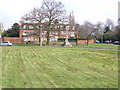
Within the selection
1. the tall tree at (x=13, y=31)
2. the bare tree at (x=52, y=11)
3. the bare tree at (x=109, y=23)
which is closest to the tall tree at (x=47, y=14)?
the bare tree at (x=52, y=11)

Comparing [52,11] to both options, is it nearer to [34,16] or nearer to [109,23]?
[34,16]

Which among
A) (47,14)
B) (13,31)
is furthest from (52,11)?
(13,31)

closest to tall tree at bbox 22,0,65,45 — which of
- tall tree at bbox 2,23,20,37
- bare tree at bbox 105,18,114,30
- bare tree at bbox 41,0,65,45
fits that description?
bare tree at bbox 41,0,65,45

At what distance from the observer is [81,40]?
6475cm

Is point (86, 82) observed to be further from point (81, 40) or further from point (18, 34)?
point (18, 34)

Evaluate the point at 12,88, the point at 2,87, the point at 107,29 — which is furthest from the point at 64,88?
the point at 107,29

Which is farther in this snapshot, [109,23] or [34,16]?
[109,23]

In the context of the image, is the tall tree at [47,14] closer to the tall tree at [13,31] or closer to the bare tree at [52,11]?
the bare tree at [52,11]

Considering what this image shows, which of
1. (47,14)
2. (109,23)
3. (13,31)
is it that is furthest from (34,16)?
(109,23)

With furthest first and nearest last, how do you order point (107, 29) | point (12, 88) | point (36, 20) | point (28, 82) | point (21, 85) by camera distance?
point (107, 29), point (36, 20), point (28, 82), point (21, 85), point (12, 88)

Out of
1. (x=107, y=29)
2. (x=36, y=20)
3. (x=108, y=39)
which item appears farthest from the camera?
(x=107, y=29)

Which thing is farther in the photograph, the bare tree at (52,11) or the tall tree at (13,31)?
the tall tree at (13,31)

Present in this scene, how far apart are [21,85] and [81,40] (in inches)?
2334

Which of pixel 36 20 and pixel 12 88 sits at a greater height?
pixel 36 20
